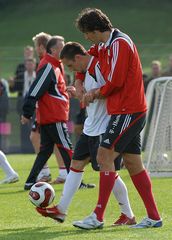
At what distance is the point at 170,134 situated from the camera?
1498 cm

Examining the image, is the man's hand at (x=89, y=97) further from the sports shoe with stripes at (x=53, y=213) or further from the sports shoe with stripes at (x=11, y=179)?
the sports shoe with stripes at (x=11, y=179)

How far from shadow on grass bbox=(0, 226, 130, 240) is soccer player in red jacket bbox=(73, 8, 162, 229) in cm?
11

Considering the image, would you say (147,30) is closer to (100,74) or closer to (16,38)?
(16,38)

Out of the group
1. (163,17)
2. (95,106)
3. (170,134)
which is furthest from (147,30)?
(95,106)

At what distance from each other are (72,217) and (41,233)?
1.23 m

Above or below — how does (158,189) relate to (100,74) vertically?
below

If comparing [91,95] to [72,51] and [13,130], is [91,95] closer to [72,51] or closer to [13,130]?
[72,51]

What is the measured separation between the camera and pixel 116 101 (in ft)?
29.1

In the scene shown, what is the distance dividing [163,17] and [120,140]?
42498mm

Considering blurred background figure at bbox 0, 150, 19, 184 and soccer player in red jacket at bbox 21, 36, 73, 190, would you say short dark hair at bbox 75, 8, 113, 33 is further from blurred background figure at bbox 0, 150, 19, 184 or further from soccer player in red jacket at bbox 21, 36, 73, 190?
blurred background figure at bbox 0, 150, 19, 184

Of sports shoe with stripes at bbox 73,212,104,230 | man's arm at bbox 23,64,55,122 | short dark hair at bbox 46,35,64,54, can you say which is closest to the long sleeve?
man's arm at bbox 23,64,55,122

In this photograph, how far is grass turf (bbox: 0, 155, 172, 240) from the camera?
8.53 m

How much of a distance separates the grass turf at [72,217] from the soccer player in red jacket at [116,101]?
0.88 ft

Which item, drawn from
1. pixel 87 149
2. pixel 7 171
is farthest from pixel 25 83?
pixel 87 149
